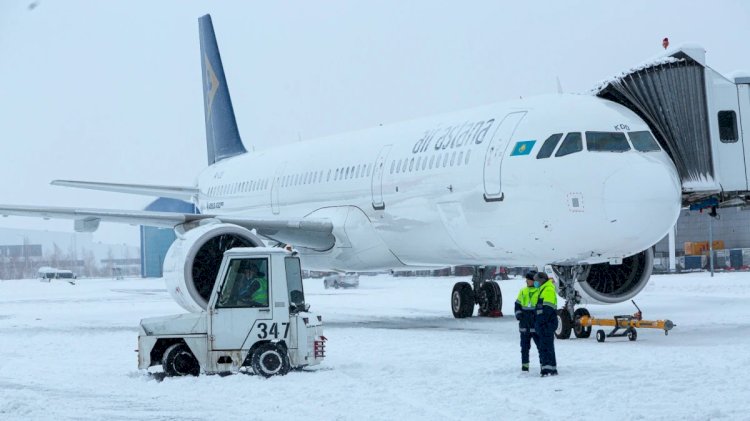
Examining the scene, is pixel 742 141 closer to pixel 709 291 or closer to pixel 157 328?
pixel 157 328

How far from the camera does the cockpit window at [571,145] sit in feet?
48.0

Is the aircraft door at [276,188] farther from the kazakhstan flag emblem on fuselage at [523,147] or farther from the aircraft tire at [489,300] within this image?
the kazakhstan flag emblem on fuselage at [523,147]

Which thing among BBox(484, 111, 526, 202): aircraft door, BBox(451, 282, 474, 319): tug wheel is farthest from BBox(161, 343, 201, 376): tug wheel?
BBox(451, 282, 474, 319): tug wheel

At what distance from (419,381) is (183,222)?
9.05 metres

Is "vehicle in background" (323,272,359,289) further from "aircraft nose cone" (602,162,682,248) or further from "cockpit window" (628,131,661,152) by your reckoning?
"aircraft nose cone" (602,162,682,248)

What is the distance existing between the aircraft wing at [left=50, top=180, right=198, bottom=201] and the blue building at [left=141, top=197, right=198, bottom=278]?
58.5 feet

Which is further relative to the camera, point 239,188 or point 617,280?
point 239,188

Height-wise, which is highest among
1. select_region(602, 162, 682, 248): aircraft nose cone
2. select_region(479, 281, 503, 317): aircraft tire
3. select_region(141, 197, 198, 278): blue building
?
select_region(141, 197, 198, 278): blue building

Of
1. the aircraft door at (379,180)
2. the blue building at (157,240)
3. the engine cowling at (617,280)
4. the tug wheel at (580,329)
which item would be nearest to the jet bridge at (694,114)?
the engine cowling at (617,280)

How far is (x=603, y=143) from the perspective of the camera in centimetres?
1455

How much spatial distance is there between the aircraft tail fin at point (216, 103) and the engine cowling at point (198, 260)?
1013 centimetres

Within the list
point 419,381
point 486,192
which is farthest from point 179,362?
→ point 486,192

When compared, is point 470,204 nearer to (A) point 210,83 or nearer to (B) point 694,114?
(B) point 694,114

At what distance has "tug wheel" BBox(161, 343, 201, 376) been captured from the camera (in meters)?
11.9
